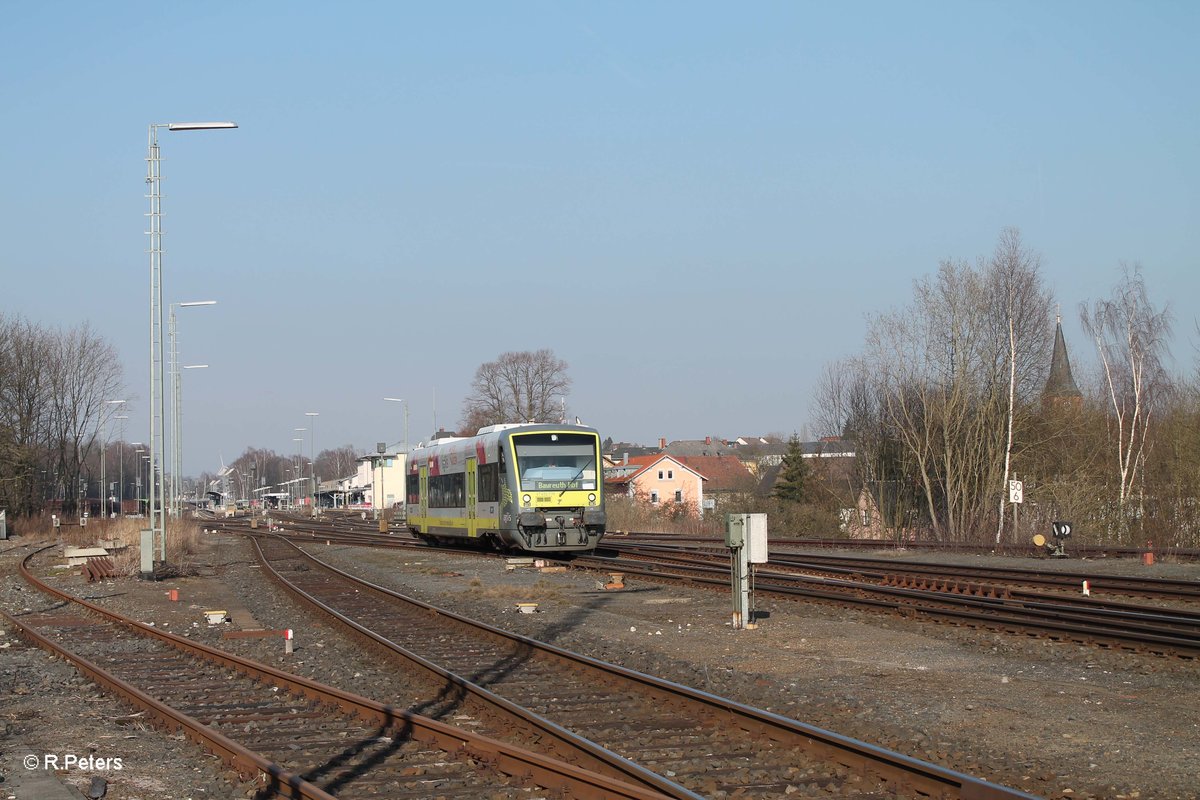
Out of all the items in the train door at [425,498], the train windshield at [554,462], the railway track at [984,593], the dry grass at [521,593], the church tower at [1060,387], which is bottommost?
the dry grass at [521,593]

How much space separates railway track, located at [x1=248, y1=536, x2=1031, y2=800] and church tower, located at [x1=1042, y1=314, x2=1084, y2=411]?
112ft

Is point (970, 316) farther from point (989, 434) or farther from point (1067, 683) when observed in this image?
point (1067, 683)

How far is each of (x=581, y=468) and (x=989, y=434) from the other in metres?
21.9

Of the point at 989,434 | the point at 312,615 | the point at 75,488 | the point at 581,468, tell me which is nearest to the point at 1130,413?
the point at 989,434

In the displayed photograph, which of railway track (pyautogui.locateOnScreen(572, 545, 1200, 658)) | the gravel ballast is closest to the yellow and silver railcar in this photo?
railway track (pyautogui.locateOnScreen(572, 545, 1200, 658))

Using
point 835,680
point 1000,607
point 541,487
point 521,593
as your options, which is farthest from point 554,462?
point 835,680

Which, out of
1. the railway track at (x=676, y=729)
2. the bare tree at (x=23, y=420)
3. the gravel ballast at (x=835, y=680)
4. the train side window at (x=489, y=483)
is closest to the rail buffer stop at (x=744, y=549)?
the gravel ballast at (x=835, y=680)

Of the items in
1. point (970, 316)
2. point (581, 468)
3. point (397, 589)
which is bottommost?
point (397, 589)

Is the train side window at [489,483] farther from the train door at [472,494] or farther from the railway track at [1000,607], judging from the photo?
the railway track at [1000,607]

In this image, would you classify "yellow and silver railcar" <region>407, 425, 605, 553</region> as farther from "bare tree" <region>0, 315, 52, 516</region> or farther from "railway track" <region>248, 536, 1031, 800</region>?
"bare tree" <region>0, 315, 52, 516</region>

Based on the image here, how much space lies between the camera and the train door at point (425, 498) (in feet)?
121

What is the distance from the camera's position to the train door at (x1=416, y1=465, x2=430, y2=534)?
37000mm

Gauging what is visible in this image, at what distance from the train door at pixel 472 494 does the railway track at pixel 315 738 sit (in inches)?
653

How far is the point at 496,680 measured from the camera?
37.6 ft
